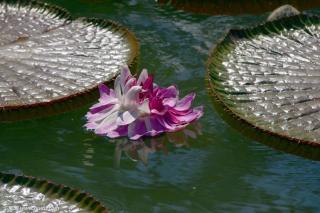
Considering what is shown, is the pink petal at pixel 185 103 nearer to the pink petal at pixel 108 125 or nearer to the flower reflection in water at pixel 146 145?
the flower reflection in water at pixel 146 145

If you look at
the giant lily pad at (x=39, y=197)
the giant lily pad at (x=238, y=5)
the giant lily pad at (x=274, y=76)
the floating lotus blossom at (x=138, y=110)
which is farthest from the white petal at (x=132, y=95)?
the giant lily pad at (x=238, y=5)

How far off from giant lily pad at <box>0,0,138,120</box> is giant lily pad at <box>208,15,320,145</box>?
32 cm

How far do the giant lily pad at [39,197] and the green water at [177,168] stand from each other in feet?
0.59

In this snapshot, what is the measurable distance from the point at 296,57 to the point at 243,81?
0.21 meters

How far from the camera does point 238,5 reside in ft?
9.55

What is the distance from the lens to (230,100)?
7.19 ft

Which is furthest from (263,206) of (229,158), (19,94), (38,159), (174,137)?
(19,94)

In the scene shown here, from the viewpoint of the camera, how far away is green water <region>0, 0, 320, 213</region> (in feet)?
6.29

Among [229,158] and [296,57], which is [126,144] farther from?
[296,57]

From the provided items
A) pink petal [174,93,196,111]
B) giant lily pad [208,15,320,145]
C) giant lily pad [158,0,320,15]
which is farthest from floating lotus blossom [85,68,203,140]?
giant lily pad [158,0,320,15]

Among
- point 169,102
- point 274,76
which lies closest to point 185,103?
point 169,102

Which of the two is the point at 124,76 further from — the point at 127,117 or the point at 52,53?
the point at 52,53

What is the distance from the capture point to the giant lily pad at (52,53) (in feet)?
7.38

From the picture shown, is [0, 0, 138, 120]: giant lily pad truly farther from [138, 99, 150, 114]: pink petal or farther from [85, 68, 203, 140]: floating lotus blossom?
[138, 99, 150, 114]: pink petal
